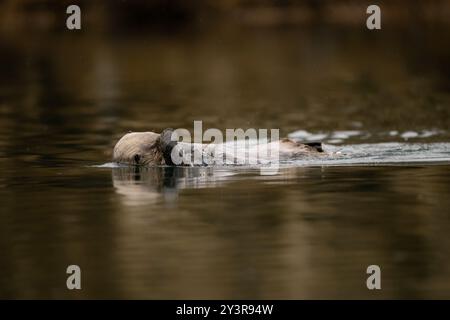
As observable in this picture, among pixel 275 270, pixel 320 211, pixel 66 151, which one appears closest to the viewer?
pixel 275 270

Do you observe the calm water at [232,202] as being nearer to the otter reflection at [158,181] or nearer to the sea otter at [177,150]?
the otter reflection at [158,181]

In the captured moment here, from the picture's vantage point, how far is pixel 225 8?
79562mm

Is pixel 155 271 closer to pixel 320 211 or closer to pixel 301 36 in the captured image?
pixel 320 211

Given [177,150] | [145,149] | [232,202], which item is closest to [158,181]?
[177,150]

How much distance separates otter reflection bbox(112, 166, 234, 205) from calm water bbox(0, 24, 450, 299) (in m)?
0.03

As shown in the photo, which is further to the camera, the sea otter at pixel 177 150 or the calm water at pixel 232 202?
the sea otter at pixel 177 150

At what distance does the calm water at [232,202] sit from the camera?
1078 centimetres

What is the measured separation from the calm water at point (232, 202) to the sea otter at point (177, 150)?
9.4 inches

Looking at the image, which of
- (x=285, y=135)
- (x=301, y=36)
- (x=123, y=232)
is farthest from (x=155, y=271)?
(x=301, y=36)

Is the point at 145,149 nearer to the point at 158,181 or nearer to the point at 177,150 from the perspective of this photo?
the point at 177,150

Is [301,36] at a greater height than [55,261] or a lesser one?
greater

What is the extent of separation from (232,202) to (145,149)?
3167 millimetres

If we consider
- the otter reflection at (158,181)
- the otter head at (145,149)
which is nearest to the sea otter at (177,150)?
the otter head at (145,149)

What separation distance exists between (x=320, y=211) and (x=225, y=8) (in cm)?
6660
